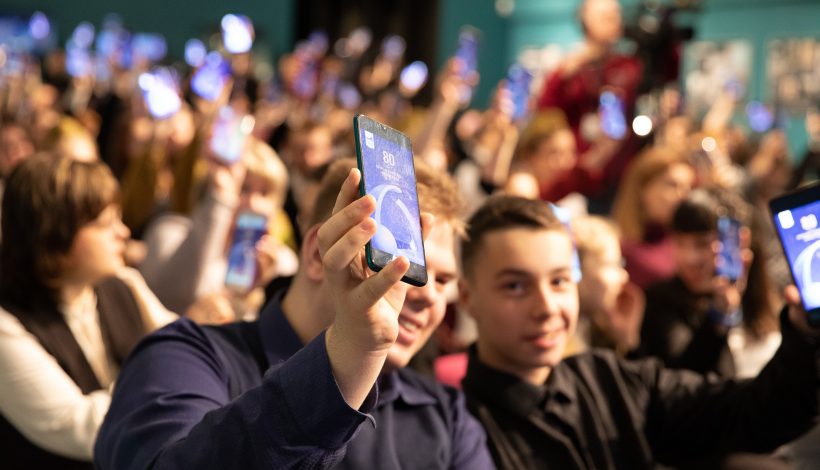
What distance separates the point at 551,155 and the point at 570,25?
7.77 m

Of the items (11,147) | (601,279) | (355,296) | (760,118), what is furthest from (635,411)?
(760,118)

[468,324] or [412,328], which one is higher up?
[412,328]

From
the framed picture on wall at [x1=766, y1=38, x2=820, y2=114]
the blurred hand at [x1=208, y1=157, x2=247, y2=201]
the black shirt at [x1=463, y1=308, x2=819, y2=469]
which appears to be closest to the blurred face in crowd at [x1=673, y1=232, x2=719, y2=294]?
the black shirt at [x1=463, y1=308, x2=819, y2=469]

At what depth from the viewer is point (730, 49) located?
10.6 metres

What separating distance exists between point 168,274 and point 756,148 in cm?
540

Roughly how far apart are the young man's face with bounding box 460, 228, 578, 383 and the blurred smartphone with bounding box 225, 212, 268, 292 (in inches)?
31.5

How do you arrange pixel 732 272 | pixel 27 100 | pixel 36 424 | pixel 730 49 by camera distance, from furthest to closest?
pixel 730 49 < pixel 27 100 < pixel 732 272 < pixel 36 424

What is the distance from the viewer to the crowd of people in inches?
43.6

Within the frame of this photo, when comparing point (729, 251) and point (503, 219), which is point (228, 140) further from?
point (729, 251)

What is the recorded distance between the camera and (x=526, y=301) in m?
2.05

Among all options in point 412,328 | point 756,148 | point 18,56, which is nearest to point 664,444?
point 412,328

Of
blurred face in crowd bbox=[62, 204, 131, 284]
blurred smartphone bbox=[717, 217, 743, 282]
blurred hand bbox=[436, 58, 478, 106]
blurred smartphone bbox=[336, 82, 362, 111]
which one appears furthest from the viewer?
blurred smartphone bbox=[336, 82, 362, 111]

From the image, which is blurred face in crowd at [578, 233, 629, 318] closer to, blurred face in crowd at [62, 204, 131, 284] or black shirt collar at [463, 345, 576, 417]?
black shirt collar at [463, 345, 576, 417]

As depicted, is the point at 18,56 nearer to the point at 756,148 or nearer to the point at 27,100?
the point at 27,100
